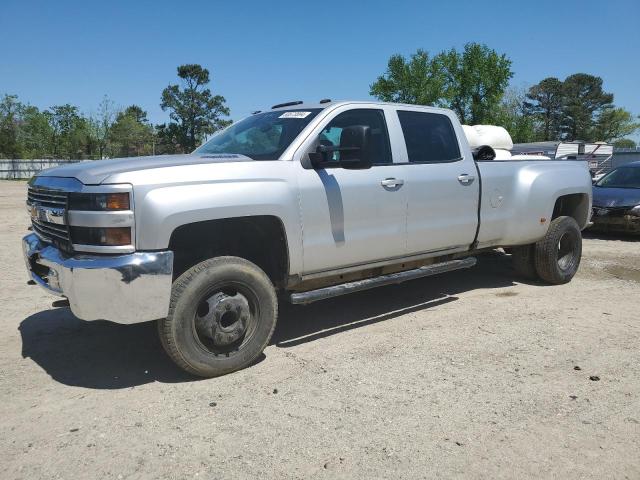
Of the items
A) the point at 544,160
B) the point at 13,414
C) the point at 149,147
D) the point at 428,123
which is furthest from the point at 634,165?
the point at 149,147

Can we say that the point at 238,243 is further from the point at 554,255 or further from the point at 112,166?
the point at 554,255

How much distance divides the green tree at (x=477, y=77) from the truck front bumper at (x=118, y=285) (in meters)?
38.2

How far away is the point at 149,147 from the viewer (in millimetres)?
69375

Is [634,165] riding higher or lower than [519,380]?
higher

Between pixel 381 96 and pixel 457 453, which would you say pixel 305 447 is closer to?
pixel 457 453

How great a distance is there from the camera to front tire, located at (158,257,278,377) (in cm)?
365

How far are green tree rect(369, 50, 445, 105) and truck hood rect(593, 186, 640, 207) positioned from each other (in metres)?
27.4

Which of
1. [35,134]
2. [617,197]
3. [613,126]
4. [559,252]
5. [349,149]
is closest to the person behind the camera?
[349,149]

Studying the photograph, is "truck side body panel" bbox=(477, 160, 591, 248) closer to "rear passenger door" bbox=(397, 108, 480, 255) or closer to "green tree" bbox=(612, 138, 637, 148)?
"rear passenger door" bbox=(397, 108, 480, 255)

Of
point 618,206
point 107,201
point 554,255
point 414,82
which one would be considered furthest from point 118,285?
point 414,82

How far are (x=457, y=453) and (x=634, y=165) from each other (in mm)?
11488

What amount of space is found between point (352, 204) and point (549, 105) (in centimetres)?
8068

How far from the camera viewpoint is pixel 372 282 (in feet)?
15.5

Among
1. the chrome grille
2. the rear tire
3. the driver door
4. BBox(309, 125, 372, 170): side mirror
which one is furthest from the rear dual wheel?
the chrome grille
